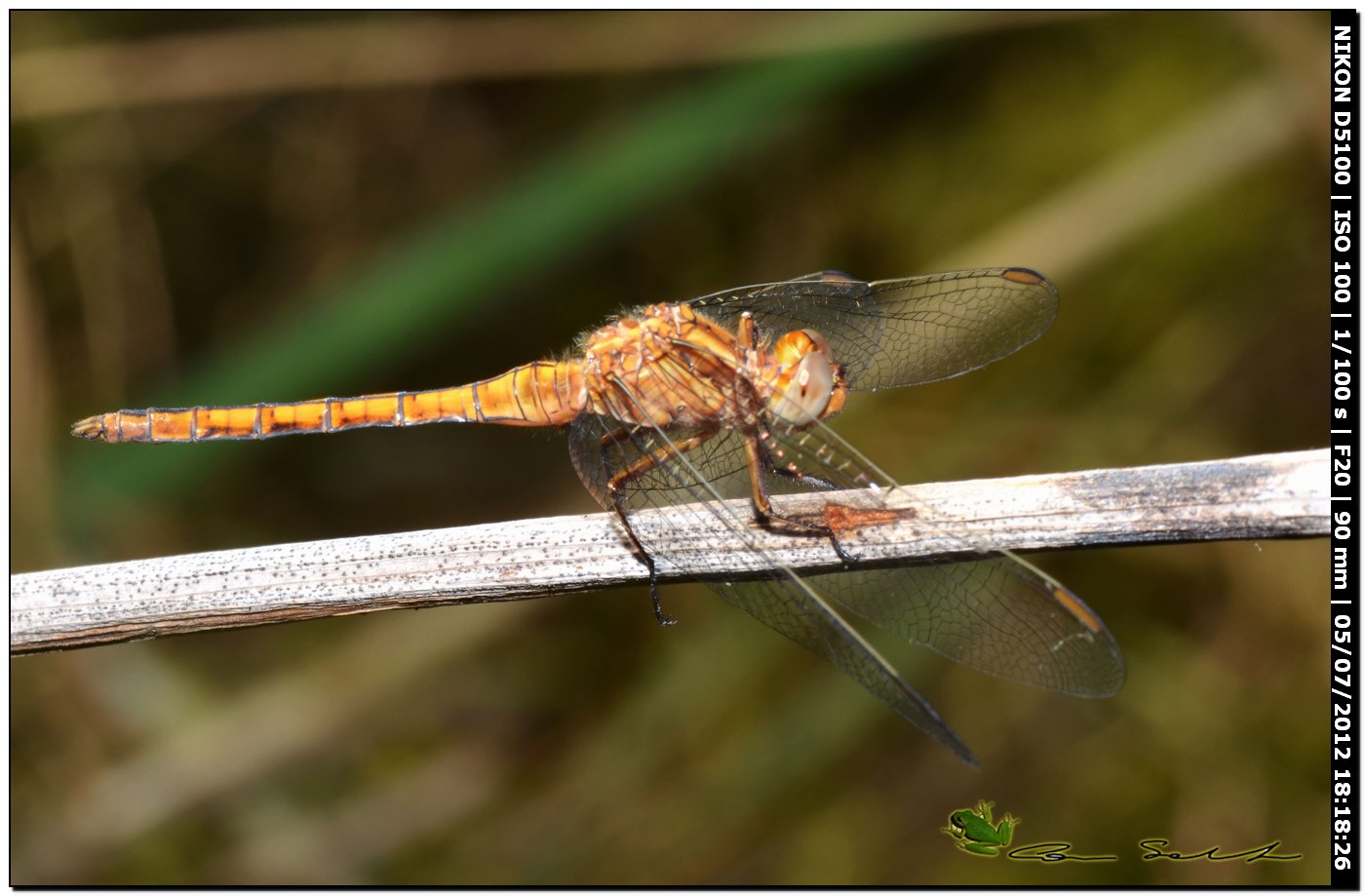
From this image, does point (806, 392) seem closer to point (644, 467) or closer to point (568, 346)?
point (644, 467)

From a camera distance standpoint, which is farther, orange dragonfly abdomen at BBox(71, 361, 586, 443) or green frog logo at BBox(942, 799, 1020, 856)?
orange dragonfly abdomen at BBox(71, 361, 586, 443)

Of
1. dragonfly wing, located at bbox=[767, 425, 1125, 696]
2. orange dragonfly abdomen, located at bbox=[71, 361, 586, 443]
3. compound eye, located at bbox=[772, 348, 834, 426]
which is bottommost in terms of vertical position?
dragonfly wing, located at bbox=[767, 425, 1125, 696]

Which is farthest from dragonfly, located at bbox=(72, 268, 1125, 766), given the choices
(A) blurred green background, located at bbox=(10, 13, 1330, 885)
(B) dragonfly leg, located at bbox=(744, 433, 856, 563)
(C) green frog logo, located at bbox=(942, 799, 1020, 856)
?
(A) blurred green background, located at bbox=(10, 13, 1330, 885)

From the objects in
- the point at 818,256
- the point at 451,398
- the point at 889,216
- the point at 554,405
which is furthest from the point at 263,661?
the point at 889,216

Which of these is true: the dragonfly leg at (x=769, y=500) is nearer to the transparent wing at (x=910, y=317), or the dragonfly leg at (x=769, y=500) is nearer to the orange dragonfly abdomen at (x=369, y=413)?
the transparent wing at (x=910, y=317)

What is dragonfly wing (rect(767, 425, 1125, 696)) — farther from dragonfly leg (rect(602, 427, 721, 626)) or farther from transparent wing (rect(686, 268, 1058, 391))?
transparent wing (rect(686, 268, 1058, 391))

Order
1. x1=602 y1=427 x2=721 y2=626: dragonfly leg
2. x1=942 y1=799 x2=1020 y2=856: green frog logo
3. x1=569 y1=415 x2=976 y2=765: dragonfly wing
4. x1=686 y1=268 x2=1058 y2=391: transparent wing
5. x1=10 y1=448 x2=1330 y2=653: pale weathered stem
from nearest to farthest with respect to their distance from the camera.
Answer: x1=10 y1=448 x2=1330 y2=653: pale weathered stem → x1=569 y1=415 x2=976 y2=765: dragonfly wing → x1=602 y1=427 x2=721 y2=626: dragonfly leg → x1=942 y1=799 x2=1020 y2=856: green frog logo → x1=686 y1=268 x2=1058 y2=391: transparent wing

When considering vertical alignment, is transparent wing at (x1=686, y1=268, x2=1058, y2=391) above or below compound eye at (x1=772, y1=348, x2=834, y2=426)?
above

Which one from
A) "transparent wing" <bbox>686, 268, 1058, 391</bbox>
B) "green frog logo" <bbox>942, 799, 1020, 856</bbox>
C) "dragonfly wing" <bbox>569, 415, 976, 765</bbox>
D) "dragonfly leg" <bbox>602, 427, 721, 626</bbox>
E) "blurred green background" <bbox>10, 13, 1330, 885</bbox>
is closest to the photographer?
"dragonfly wing" <bbox>569, 415, 976, 765</bbox>
